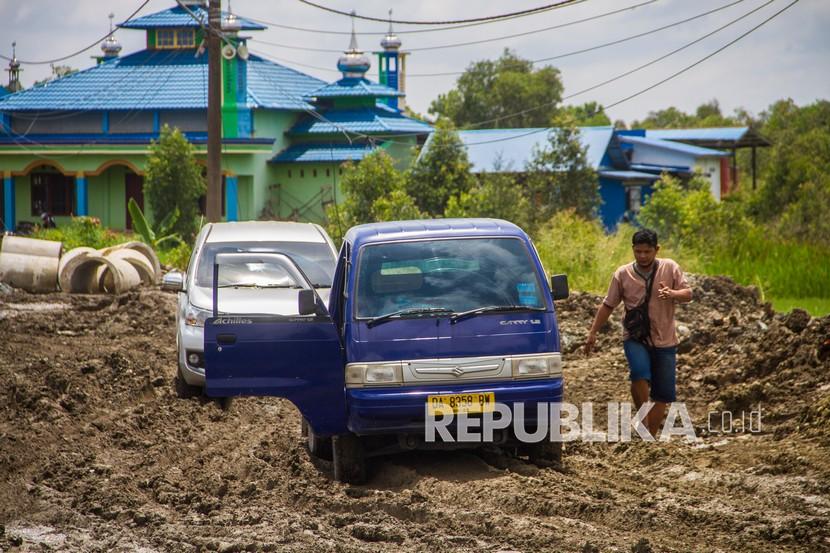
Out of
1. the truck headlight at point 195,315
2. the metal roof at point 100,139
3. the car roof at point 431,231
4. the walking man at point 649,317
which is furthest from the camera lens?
the metal roof at point 100,139

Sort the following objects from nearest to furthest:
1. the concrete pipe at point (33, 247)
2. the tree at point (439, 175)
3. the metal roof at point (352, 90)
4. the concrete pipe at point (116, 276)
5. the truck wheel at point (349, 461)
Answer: the truck wheel at point (349, 461) < the concrete pipe at point (116, 276) < the concrete pipe at point (33, 247) < the tree at point (439, 175) < the metal roof at point (352, 90)

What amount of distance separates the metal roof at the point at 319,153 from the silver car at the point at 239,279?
1360 inches

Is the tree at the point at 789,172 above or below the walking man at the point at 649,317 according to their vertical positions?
above

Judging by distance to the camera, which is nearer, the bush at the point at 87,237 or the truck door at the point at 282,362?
the truck door at the point at 282,362

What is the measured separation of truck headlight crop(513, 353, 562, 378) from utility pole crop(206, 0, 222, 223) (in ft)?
59.2

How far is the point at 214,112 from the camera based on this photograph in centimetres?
2680

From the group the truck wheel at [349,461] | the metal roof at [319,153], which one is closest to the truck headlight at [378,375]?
the truck wheel at [349,461]

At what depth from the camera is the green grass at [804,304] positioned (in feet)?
73.9

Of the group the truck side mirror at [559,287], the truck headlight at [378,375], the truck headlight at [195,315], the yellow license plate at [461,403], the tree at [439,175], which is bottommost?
the yellow license plate at [461,403]

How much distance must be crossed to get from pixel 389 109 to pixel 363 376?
45608mm

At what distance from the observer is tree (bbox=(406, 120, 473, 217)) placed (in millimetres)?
38344

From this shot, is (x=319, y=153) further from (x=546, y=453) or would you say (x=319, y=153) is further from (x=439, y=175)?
(x=546, y=453)

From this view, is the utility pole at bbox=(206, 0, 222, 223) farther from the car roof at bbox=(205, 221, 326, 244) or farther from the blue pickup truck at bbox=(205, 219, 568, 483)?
the blue pickup truck at bbox=(205, 219, 568, 483)

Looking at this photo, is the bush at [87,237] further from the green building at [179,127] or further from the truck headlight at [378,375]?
the truck headlight at [378,375]
